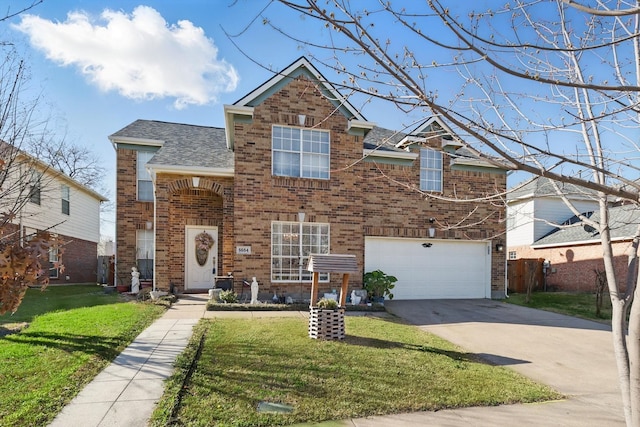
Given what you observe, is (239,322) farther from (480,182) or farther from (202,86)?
(480,182)

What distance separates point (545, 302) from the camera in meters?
14.3

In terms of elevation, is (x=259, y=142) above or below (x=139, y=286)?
above

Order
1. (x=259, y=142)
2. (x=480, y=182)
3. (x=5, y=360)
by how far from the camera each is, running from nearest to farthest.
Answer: (x=5, y=360) → (x=259, y=142) → (x=480, y=182)

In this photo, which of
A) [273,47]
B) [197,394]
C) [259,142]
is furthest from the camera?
[259,142]

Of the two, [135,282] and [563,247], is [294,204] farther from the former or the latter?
[563,247]

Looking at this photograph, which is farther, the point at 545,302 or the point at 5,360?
the point at 545,302

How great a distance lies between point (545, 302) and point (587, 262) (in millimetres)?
4319

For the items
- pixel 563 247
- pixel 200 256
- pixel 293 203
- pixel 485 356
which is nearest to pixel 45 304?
pixel 200 256

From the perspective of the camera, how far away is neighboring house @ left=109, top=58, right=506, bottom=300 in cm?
1221

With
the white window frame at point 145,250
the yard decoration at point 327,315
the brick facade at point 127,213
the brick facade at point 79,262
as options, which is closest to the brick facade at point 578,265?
the yard decoration at point 327,315

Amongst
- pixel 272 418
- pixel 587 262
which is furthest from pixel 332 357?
pixel 587 262

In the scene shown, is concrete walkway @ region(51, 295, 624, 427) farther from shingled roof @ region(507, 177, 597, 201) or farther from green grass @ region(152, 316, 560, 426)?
shingled roof @ region(507, 177, 597, 201)

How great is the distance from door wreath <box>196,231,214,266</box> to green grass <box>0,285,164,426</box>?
371 centimetres

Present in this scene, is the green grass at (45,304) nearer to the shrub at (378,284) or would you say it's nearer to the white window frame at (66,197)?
the white window frame at (66,197)
